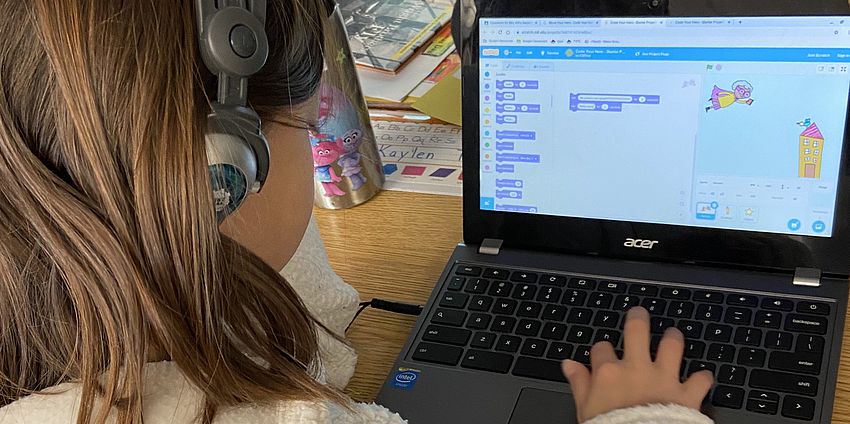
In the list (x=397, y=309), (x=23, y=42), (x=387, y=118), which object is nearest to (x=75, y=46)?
(x=23, y=42)

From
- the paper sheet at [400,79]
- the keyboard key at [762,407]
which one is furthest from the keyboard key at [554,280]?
the paper sheet at [400,79]

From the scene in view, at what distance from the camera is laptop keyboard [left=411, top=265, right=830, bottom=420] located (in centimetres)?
61

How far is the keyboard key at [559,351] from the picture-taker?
0.67 meters

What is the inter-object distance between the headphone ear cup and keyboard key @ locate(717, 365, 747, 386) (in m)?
0.37

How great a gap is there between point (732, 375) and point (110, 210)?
45 cm

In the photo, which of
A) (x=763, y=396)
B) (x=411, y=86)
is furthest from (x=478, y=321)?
(x=411, y=86)

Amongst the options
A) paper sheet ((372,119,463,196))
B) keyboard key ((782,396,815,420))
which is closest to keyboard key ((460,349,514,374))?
keyboard key ((782,396,815,420))

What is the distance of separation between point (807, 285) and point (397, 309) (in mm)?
361

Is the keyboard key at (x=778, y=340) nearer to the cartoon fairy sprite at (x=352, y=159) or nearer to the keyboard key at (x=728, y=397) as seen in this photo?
the keyboard key at (x=728, y=397)

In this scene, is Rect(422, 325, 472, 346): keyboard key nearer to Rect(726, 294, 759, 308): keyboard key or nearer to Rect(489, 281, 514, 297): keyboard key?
Rect(489, 281, 514, 297): keyboard key

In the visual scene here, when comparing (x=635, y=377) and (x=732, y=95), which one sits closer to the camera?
(x=635, y=377)

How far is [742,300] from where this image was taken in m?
0.70

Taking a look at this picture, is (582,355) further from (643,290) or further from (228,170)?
(228,170)

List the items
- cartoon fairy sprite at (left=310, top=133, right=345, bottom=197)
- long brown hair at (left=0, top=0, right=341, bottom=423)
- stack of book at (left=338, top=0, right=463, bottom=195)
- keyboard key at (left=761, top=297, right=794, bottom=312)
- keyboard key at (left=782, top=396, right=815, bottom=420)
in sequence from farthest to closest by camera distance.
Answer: stack of book at (left=338, top=0, right=463, bottom=195), cartoon fairy sprite at (left=310, top=133, right=345, bottom=197), keyboard key at (left=761, top=297, right=794, bottom=312), keyboard key at (left=782, top=396, right=815, bottom=420), long brown hair at (left=0, top=0, right=341, bottom=423)
